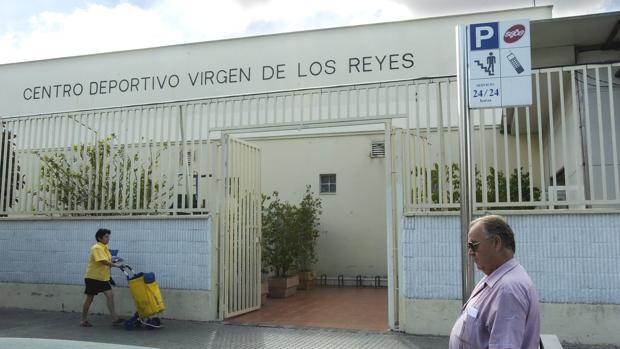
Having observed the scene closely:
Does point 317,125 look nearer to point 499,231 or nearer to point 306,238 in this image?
point 306,238

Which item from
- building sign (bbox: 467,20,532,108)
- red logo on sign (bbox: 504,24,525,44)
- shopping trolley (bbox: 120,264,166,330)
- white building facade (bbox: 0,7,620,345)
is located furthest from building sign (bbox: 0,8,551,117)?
building sign (bbox: 467,20,532,108)

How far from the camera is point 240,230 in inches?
365

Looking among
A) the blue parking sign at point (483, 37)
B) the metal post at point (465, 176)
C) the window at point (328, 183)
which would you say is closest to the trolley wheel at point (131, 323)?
the metal post at point (465, 176)

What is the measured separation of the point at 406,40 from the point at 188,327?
1050 cm

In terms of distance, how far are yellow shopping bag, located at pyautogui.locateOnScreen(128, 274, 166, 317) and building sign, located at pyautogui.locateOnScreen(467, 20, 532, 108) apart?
539cm

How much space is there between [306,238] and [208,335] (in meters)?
5.50

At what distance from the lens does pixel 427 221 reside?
7.52 m

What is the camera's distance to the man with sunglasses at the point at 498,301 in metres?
2.48

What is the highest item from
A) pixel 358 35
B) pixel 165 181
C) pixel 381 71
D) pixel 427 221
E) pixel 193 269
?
pixel 358 35

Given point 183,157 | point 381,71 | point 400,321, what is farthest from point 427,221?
point 381,71

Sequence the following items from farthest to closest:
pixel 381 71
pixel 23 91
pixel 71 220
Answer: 1. pixel 23 91
2. pixel 381 71
3. pixel 71 220

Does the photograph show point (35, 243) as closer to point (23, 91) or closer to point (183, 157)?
point (183, 157)

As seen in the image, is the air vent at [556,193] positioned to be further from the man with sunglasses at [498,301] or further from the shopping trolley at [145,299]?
the shopping trolley at [145,299]

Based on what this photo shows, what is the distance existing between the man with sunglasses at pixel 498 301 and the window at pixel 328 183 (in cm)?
1167
